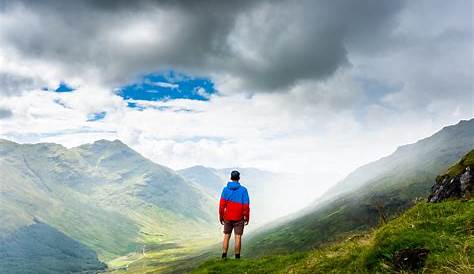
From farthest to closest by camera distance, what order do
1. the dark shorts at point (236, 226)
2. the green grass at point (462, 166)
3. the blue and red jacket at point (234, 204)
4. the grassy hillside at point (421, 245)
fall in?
the green grass at point (462, 166)
the blue and red jacket at point (234, 204)
the dark shorts at point (236, 226)
the grassy hillside at point (421, 245)

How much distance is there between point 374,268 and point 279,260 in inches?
402

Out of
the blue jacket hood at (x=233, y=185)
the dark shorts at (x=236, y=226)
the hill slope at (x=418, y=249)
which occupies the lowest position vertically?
the hill slope at (x=418, y=249)

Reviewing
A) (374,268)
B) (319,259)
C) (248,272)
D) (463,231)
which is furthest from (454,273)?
(248,272)

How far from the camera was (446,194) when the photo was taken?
35.6 m

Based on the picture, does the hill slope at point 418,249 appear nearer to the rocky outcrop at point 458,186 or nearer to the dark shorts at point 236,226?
the dark shorts at point 236,226

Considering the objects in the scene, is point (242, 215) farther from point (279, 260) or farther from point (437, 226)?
point (437, 226)

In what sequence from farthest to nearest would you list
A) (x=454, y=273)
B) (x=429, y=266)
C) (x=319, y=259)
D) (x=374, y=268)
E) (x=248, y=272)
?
(x=248, y=272)
(x=319, y=259)
(x=374, y=268)
(x=429, y=266)
(x=454, y=273)

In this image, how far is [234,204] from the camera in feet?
81.9

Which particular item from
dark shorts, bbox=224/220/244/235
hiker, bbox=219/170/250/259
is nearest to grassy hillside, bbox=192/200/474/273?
dark shorts, bbox=224/220/244/235

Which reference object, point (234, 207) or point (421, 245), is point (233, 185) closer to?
point (234, 207)

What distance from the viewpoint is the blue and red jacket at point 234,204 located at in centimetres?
2495

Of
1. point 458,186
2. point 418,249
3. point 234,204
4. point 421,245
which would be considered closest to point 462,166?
point 458,186

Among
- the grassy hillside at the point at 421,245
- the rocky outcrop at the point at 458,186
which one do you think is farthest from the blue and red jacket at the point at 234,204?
the rocky outcrop at the point at 458,186

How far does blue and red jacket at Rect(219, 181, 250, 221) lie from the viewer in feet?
81.9
